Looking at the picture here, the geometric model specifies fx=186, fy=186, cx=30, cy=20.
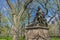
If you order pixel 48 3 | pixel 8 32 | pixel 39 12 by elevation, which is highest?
pixel 48 3

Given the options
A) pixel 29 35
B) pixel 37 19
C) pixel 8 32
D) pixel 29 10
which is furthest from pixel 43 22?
pixel 8 32

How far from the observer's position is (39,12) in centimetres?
1310

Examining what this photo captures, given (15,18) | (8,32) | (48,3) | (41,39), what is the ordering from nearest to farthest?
(41,39) → (15,18) → (48,3) → (8,32)

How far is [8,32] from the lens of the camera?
31.9 meters

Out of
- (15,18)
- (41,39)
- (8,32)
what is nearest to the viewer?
(41,39)

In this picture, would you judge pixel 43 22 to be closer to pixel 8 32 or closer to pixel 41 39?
pixel 41 39

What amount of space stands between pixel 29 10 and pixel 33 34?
1298cm

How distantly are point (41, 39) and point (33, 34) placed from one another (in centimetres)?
63

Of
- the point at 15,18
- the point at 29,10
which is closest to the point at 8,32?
the point at 29,10

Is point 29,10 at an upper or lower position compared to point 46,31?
upper

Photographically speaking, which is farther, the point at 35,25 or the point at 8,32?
the point at 8,32

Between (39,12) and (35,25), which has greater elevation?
(39,12)

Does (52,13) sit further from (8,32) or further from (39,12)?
(39,12)

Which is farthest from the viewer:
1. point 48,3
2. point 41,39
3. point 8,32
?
point 8,32
